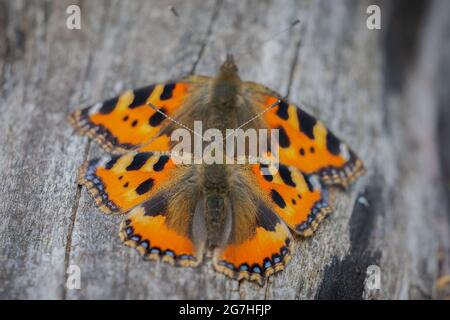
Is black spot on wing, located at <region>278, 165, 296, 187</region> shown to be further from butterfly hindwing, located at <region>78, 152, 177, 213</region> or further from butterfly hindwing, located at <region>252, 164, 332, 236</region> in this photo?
butterfly hindwing, located at <region>78, 152, 177, 213</region>

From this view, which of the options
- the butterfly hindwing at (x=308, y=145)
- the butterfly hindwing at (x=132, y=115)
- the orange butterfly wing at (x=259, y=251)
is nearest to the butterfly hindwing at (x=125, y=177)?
the butterfly hindwing at (x=132, y=115)

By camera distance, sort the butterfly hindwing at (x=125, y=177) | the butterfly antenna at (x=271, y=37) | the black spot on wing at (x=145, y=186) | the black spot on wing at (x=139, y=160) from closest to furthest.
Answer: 1. the butterfly hindwing at (x=125, y=177)
2. the black spot on wing at (x=145, y=186)
3. the black spot on wing at (x=139, y=160)
4. the butterfly antenna at (x=271, y=37)

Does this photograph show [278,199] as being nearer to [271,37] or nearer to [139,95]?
[139,95]

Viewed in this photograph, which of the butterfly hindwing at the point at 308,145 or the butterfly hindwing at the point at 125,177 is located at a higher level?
the butterfly hindwing at the point at 308,145

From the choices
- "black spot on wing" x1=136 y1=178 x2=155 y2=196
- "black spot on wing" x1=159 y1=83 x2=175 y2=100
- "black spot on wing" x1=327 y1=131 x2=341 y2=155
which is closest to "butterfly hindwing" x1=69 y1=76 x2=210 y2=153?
"black spot on wing" x1=159 y1=83 x2=175 y2=100

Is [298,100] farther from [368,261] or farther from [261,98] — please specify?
[368,261]

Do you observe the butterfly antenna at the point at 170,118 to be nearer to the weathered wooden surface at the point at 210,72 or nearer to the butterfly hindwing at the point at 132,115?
the butterfly hindwing at the point at 132,115
